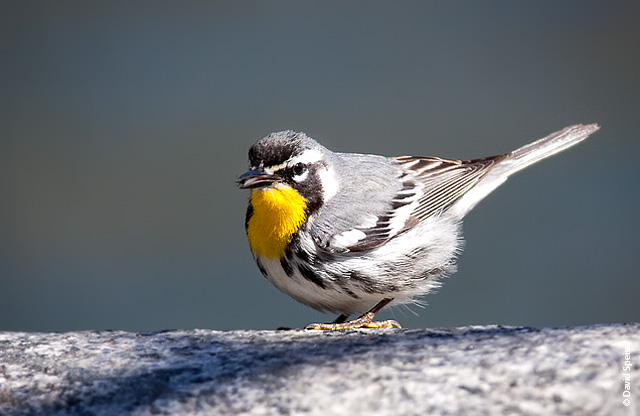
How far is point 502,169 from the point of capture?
369 centimetres

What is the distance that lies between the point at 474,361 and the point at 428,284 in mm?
1260

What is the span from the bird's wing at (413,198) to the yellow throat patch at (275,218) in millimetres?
164

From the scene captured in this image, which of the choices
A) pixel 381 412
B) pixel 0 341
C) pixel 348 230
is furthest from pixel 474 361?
pixel 0 341

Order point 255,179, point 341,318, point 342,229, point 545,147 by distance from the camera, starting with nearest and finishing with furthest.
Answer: point 255,179, point 342,229, point 341,318, point 545,147

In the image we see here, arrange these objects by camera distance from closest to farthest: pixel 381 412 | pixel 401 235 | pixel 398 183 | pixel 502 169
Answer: pixel 381 412 < pixel 401 235 < pixel 398 183 < pixel 502 169

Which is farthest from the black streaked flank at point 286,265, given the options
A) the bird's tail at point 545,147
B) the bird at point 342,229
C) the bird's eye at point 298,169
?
the bird's tail at point 545,147

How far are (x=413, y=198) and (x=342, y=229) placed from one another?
0.55m

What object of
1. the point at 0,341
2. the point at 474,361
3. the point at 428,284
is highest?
the point at 428,284

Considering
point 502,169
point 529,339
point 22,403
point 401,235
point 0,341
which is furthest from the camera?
point 502,169

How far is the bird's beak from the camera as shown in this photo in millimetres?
2828

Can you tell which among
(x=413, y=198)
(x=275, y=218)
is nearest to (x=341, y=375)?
(x=275, y=218)

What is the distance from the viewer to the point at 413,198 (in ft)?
11.1

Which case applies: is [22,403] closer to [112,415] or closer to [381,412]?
[112,415]

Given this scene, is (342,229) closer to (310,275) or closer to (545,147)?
(310,275)
